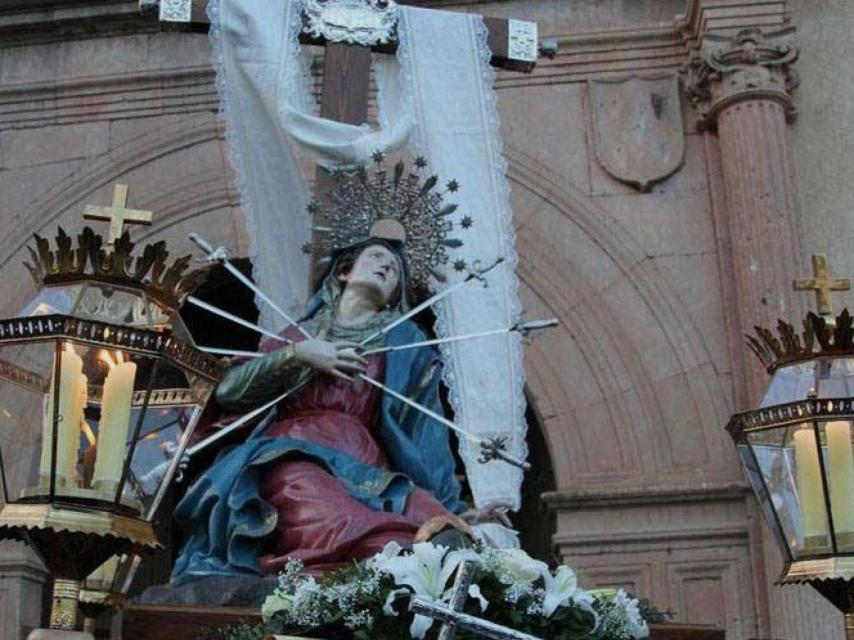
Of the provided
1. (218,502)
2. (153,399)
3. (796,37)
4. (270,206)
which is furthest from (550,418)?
(153,399)

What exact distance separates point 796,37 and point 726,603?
12.1 ft

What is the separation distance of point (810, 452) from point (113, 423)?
2.01m

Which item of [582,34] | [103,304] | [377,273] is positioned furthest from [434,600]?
[582,34]

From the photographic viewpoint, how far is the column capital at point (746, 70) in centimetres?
986

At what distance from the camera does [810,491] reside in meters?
4.66

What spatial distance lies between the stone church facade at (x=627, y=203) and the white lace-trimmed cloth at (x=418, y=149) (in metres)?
2.85

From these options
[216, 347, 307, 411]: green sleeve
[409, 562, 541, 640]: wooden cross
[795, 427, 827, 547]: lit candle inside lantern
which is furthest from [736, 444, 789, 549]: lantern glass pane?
[409, 562, 541, 640]: wooden cross

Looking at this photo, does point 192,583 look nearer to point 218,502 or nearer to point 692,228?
point 218,502

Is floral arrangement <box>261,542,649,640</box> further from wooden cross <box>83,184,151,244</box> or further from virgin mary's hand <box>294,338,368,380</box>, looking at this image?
wooden cross <box>83,184,151,244</box>

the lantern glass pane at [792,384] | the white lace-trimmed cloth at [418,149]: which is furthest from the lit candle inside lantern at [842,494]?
the white lace-trimmed cloth at [418,149]

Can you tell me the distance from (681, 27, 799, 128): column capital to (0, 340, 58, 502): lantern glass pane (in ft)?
19.3

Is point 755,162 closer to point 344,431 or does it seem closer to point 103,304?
point 344,431

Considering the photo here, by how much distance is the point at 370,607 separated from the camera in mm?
3979

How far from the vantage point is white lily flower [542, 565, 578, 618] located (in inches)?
160
